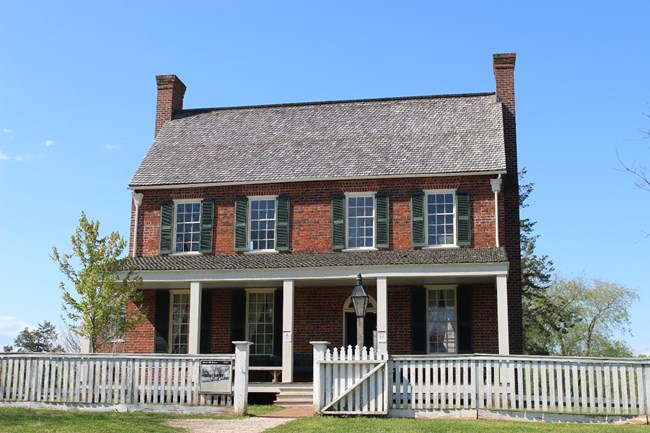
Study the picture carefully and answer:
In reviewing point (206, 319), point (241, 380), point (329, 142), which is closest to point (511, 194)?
point (329, 142)

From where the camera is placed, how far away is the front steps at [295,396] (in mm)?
18453

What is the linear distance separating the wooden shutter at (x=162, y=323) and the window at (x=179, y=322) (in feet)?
0.51

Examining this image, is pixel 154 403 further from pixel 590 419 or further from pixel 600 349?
pixel 600 349

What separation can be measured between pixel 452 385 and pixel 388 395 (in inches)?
48.0

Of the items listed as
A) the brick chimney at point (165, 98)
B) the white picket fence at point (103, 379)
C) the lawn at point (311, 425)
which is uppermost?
the brick chimney at point (165, 98)

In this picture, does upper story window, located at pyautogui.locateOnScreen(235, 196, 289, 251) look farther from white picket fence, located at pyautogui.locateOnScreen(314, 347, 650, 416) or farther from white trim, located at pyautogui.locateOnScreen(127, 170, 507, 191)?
white picket fence, located at pyautogui.locateOnScreen(314, 347, 650, 416)

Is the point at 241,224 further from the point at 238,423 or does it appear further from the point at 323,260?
the point at 238,423

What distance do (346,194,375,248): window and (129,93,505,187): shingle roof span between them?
0.78 m

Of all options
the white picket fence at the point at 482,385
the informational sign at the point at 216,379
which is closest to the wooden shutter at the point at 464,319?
the white picket fence at the point at 482,385

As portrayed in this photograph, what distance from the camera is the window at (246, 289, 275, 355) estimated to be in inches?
902

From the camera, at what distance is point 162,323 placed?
23578 millimetres

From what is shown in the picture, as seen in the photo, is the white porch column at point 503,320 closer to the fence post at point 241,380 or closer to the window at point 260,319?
the fence post at point 241,380

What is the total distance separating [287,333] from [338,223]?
388 centimetres

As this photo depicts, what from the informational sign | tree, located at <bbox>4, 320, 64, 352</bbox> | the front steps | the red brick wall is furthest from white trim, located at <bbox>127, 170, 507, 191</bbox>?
tree, located at <bbox>4, 320, 64, 352</bbox>
